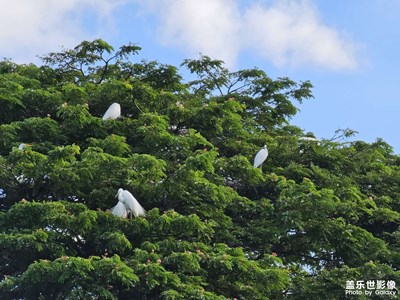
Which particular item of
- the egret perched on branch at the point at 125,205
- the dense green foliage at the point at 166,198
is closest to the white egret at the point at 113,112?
the dense green foliage at the point at 166,198

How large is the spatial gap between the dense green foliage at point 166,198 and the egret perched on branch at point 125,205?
0.13 meters

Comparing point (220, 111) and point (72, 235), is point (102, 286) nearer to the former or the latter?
point (72, 235)

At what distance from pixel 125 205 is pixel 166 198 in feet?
2.46

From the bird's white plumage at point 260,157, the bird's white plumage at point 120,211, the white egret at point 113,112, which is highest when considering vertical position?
the white egret at point 113,112

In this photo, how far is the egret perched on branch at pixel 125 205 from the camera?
760 centimetres

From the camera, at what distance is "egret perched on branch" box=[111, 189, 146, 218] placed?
7.60 meters

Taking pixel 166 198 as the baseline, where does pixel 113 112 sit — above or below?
above

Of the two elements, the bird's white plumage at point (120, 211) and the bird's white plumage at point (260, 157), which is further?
the bird's white plumage at point (260, 157)

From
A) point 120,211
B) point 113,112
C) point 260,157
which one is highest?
point 113,112

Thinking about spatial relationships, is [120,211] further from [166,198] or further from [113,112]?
[113,112]

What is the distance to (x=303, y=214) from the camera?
836cm

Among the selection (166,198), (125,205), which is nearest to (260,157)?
(166,198)

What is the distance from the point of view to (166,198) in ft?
27.2

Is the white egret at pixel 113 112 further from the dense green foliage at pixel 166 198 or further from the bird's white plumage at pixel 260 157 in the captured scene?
the bird's white plumage at pixel 260 157
